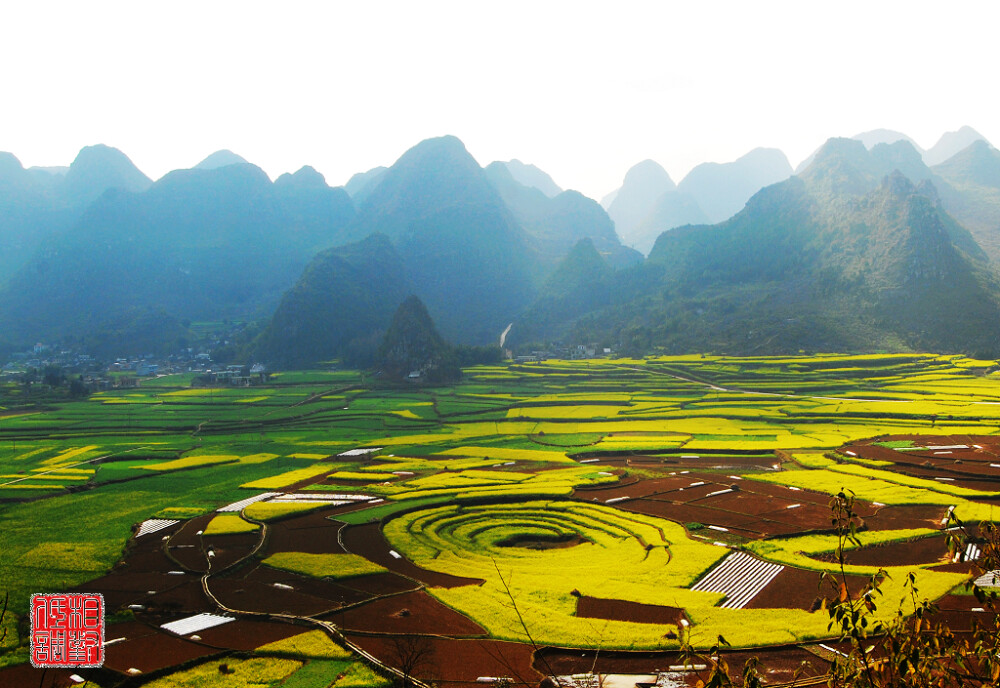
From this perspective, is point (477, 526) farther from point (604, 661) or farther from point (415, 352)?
point (415, 352)

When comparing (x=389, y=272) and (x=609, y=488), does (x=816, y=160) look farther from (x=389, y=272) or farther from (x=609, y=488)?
(x=609, y=488)

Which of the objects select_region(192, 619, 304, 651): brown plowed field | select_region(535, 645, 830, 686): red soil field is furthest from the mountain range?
select_region(192, 619, 304, 651): brown plowed field

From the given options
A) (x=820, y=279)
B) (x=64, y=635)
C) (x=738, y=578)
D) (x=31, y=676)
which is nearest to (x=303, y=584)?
(x=31, y=676)

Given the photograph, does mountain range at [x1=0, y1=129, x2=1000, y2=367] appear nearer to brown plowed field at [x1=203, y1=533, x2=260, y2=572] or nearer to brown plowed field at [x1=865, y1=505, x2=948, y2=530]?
brown plowed field at [x1=865, y1=505, x2=948, y2=530]

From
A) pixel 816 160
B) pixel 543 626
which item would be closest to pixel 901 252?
pixel 816 160

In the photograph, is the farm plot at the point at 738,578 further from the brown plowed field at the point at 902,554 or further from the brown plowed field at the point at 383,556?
the brown plowed field at the point at 383,556
